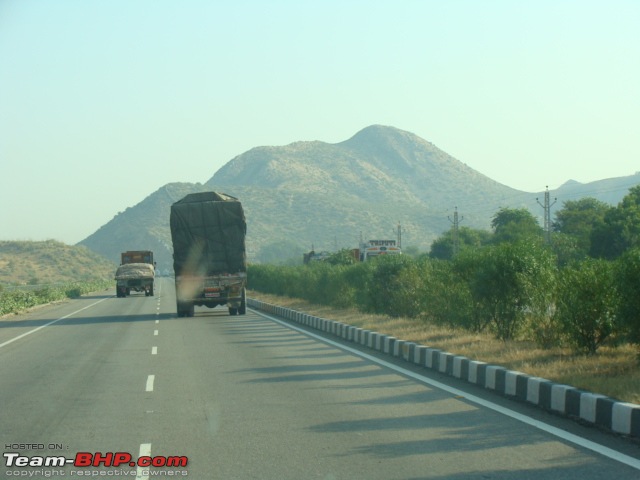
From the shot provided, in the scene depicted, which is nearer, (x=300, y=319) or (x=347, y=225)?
(x=300, y=319)

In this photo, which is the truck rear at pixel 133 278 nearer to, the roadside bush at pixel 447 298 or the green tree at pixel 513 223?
the roadside bush at pixel 447 298

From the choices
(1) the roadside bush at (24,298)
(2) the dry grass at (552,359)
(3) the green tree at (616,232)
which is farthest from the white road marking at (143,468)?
(3) the green tree at (616,232)

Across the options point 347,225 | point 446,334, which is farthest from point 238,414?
point 347,225

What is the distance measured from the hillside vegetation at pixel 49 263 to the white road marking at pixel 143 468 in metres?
129

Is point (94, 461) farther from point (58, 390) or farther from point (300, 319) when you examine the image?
point (300, 319)

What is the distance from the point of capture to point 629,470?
796 centimetres

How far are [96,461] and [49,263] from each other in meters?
151

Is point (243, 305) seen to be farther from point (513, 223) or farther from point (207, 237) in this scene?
point (513, 223)

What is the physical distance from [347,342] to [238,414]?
36.5ft

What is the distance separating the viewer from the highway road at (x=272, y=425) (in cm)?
835

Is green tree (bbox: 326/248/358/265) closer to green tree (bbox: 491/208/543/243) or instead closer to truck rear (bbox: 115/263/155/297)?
truck rear (bbox: 115/263/155/297)

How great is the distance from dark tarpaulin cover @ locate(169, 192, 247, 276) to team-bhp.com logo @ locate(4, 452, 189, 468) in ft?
83.2

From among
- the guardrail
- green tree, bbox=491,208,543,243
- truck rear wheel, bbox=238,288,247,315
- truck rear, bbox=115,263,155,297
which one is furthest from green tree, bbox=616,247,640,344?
green tree, bbox=491,208,543,243

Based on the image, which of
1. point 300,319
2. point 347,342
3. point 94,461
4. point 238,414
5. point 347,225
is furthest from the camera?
point 347,225
